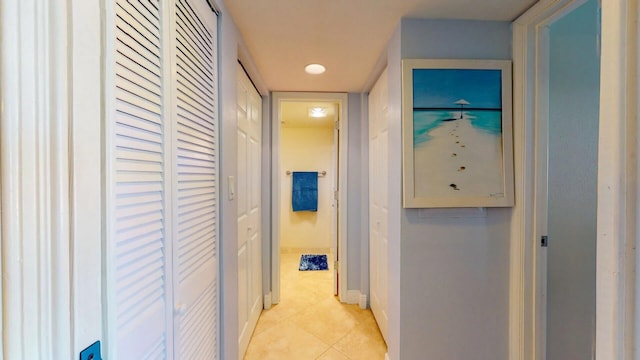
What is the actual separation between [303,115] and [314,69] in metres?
1.50

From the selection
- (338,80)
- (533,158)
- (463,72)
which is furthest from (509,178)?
(338,80)

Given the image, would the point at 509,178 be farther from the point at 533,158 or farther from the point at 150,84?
the point at 150,84

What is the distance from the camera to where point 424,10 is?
1.39 metres

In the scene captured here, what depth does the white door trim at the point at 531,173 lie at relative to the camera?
140cm

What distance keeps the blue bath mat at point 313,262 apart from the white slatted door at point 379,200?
1342 millimetres

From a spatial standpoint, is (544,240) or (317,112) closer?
(544,240)

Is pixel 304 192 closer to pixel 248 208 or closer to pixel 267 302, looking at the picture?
pixel 267 302

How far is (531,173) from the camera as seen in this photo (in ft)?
4.60

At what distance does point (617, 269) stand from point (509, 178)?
3.85 ft

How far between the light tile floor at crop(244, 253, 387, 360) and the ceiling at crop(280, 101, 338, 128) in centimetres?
203

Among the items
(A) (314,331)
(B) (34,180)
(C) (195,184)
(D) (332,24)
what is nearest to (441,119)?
(D) (332,24)

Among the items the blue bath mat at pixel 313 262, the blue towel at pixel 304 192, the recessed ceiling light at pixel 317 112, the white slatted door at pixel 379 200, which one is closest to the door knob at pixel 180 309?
the white slatted door at pixel 379 200

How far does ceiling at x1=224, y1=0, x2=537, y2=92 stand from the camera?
1.33 meters

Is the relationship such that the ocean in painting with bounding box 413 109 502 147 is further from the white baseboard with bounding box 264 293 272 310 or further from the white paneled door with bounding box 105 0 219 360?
the white baseboard with bounding box 264 293 272 310
